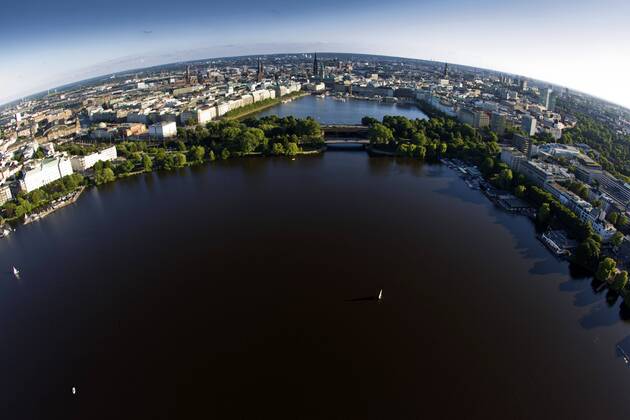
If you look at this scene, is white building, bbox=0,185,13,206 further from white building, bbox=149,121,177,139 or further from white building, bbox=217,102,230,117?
white building, bbox=217,102,230,117

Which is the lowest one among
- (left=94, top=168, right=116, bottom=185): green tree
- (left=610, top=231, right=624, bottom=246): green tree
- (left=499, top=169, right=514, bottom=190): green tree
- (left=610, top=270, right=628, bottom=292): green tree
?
(left=610, top=270, right=628, bottom=292): green tree

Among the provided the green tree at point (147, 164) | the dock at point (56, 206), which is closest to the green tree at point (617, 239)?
the green tree at point (147, 164)

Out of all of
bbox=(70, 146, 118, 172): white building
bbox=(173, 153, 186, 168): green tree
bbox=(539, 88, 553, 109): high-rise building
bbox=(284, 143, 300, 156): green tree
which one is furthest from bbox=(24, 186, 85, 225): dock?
bbox=(539, 88, 553, 109): high-rise building

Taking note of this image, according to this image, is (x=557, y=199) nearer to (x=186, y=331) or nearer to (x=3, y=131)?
(x=186, y=331)

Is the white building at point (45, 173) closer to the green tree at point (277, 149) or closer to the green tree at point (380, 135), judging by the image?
the green tree at point (277, 149)

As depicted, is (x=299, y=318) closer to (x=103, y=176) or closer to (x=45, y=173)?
(x=103, y=176)

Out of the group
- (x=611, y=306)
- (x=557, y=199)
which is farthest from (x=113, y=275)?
(x=557, y=199)

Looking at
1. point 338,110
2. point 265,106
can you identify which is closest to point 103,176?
point 265,106
